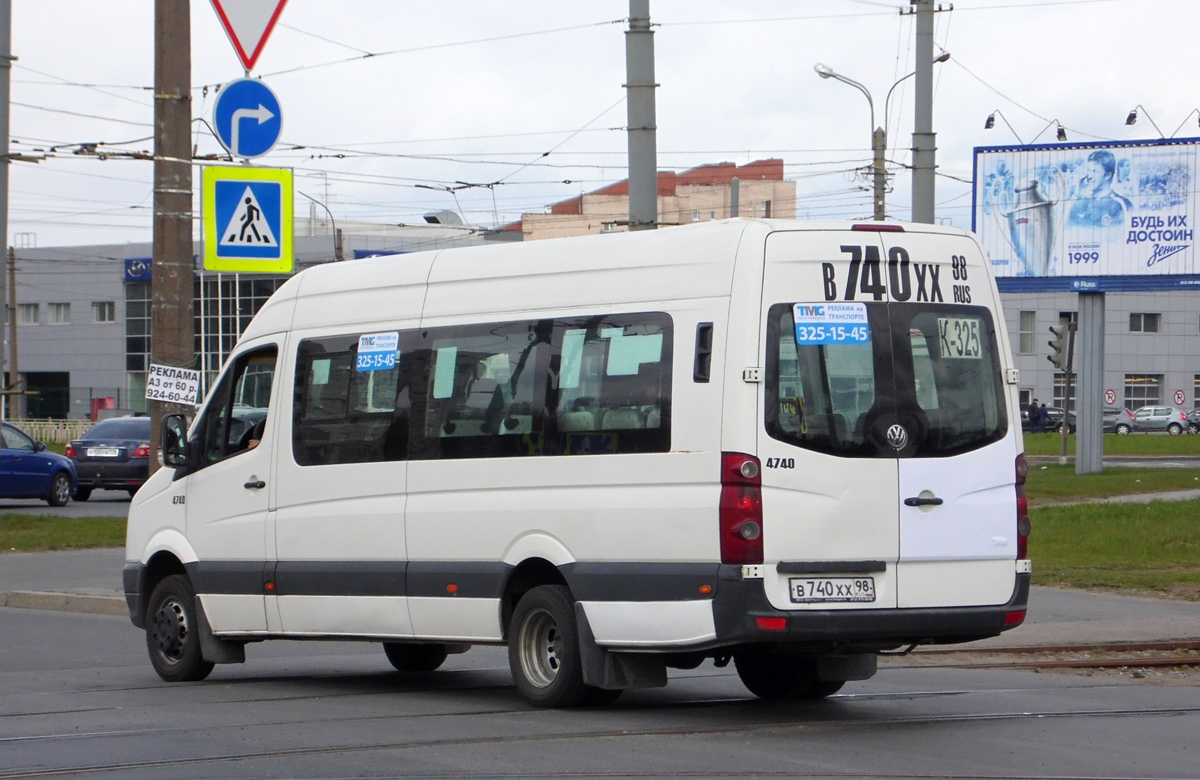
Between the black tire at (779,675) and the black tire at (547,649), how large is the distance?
108 cm

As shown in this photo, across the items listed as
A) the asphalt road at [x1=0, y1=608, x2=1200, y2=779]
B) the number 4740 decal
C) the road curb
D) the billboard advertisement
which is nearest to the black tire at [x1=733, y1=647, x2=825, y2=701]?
the asphalt road at [x1=0, y1=608, x2=1200, y2=779]

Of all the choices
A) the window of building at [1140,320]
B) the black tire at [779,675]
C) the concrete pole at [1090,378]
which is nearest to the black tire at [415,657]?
the black tire at [779,675]

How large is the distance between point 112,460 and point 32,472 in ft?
8.84

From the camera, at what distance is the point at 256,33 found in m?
14.1

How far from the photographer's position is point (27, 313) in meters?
83.3

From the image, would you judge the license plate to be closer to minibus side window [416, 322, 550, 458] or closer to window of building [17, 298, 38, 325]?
minibus side window [416, 322, 550, 458]

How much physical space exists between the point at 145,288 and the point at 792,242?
72.9m

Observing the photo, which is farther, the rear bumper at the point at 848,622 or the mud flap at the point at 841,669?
the mud flap at the point at 841,669

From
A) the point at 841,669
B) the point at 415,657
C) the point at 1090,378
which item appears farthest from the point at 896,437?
the point at 1090,378

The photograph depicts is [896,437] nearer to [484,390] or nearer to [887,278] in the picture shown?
[887,278]

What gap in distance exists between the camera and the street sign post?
1444cm

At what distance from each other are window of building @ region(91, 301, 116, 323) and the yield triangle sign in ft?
227

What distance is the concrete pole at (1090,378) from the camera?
34.8 metres

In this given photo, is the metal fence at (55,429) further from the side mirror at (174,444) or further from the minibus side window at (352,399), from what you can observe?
the minibus side window at (352,399)
